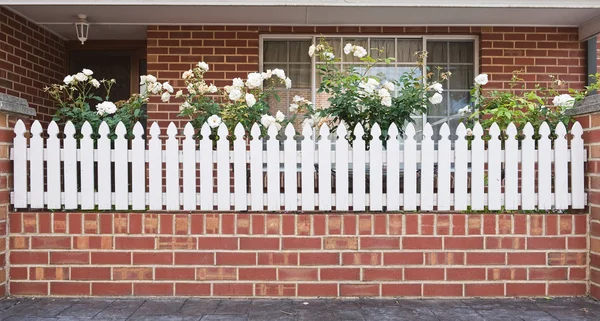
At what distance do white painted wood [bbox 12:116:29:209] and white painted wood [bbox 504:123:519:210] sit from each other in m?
3.54

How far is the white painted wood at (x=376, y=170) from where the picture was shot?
407 centimetres

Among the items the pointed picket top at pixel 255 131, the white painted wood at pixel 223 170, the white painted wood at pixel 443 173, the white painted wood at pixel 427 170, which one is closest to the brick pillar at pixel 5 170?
the white painted wood at pixel 223 170

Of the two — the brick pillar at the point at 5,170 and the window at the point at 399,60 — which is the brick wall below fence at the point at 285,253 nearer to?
the brick pillar at the point at 5,170

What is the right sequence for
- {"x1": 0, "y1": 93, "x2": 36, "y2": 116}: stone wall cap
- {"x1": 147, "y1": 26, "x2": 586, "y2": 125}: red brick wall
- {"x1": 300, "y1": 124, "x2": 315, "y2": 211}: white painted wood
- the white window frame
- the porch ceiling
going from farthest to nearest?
the white window frame → {"x1": 147, "y1": 26, "x2": 586, "y2": 125}: red brick wall → the porch ceiling → {"x1": 300, "y1": 124, "x2": 315, "y2": 211}: white painted wood → {"x1": 0, "y1": 93, "x2": 36, "y2": 116}: stone wall cap

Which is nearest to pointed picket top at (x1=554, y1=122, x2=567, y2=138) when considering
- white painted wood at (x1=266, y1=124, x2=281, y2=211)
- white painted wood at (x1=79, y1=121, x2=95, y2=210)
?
white painted wood at (x1=266, y1=124, x2=281, y2=211)

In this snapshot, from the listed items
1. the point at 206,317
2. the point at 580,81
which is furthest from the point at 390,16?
the point at 206,317

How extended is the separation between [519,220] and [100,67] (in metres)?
6.03

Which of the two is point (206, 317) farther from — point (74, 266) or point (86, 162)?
point (86, 162)

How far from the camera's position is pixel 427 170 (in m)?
4.08

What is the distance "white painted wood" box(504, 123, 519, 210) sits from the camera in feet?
13.4

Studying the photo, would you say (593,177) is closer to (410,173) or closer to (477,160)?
(477,160)

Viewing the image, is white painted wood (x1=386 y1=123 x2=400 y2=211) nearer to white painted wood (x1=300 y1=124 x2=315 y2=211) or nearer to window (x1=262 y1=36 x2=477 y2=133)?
white painted wood (x1=300 y1=124 x2=315 y2=211)

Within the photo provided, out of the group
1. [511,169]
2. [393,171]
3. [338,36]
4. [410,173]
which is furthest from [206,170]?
[338,36]

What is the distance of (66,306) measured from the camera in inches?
153
